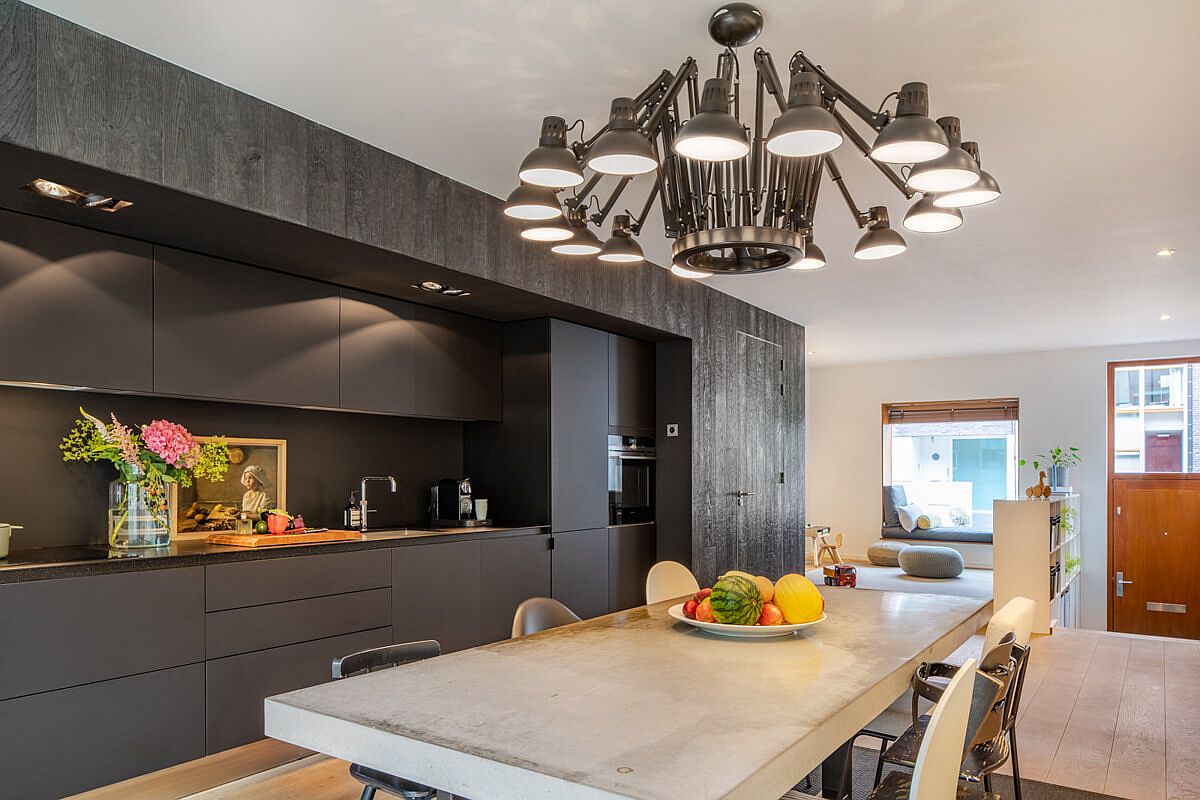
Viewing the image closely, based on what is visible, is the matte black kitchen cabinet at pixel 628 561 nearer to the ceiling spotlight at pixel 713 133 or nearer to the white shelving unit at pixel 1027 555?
the white shelving unit at pixel 1027 555

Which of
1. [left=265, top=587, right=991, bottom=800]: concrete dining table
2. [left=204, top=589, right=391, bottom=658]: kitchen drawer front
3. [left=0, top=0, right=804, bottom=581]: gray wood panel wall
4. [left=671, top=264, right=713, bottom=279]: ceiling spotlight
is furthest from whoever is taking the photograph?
[left=204, top=589, right=391, bottom=658]: kitchen drawer front

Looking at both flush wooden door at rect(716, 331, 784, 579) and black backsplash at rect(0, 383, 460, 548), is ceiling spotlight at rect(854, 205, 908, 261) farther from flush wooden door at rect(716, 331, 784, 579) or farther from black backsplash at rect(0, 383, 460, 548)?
flush wooden door at rect(716, 331, 784, 579)

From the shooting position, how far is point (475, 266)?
3.69 m

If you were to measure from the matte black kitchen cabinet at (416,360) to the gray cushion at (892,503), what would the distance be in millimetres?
7045

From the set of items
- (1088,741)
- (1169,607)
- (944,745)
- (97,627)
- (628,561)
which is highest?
(944,745)

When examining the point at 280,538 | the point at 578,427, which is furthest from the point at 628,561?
the point at 280,538

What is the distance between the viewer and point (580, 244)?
2469 mm

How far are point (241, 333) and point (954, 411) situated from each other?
8.84 m

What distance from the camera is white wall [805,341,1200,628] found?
906 centimetres

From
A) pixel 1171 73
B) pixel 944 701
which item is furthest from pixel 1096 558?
pixel 944 701

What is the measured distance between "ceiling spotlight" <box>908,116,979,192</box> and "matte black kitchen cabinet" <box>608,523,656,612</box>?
3500 mm

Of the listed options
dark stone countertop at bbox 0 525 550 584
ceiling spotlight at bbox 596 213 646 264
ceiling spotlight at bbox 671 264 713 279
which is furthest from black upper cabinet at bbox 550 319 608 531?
ceiling spotlight at bbox 671 264 713 279

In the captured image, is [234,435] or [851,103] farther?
[234,435]

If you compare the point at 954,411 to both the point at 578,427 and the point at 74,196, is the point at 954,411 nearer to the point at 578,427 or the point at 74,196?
the point at 578,427
